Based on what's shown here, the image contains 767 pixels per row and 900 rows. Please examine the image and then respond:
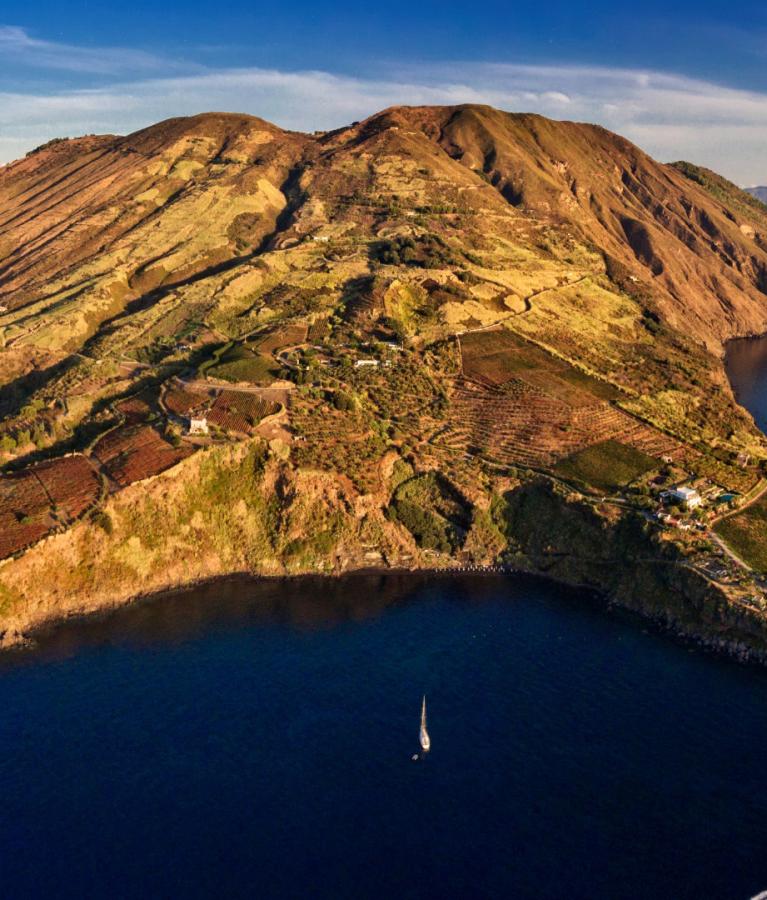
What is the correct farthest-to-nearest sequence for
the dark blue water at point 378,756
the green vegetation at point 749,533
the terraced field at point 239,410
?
the terraced field at point 239,410, the green vegetation at point 749,533, the dark blue water at point 378,756

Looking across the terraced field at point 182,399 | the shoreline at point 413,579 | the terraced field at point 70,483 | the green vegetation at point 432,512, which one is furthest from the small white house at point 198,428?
the green vegetation at point 432,512

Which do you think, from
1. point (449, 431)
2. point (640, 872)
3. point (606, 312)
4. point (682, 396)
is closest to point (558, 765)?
point (640, 872)

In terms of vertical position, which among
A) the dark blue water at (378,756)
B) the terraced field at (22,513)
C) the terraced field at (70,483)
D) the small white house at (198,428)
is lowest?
the dark blue water at (378,756)

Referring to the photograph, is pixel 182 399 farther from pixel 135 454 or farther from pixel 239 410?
pixel 135 454

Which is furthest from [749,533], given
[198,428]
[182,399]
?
[182,399]

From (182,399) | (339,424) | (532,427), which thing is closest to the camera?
(339,424)

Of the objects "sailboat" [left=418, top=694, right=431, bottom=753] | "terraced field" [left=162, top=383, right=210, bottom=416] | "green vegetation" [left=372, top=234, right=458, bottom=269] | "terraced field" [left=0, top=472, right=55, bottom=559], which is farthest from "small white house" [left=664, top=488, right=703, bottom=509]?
"green vegetation" [left=372, top=234, right=458, bottom=269]

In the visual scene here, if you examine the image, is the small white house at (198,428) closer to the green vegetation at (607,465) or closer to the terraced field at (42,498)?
the terraced field at (42,498)
